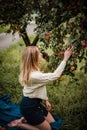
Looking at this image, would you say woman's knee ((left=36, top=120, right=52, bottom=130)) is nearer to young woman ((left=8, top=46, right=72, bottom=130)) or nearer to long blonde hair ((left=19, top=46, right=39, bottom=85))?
young woman ((left=8, top=46, right=72, bottom=130))

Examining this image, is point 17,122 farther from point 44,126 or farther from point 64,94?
point 64,94

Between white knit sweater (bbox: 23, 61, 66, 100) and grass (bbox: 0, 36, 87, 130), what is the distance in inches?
50.1

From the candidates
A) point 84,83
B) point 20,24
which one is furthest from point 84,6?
point 84,83

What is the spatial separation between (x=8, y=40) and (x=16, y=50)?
132 inches

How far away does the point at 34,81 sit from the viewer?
414 cm

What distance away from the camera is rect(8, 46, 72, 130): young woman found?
406cm

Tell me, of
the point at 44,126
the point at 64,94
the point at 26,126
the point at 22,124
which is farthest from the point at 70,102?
the point at 44,126

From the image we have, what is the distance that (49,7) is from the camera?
4.75 metres

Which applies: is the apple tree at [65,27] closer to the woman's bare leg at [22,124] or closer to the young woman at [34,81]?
the young woman at [34,81]

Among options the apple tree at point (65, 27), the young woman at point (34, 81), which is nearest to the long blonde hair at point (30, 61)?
Answer: the young woman at point (34, 81)

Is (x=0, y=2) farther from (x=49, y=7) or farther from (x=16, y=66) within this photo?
(x=16, y=66)

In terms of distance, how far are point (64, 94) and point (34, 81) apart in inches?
113

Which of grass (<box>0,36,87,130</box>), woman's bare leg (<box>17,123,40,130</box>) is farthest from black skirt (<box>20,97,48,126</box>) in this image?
grass (<box>0,36,87,130</box>)

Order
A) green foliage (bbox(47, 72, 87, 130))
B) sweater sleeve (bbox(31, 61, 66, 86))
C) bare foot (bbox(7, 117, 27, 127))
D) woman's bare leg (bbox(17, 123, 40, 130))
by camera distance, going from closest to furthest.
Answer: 1. sweater sleeve (bbox(31, 61, 66, 86))
2. woman's bare leg (bbox(17, 123, 40, 130))
3. bare foot (bbox(7, 117, 27, 127))
4. green foliage (bbox(47, 72, 87, 130))
